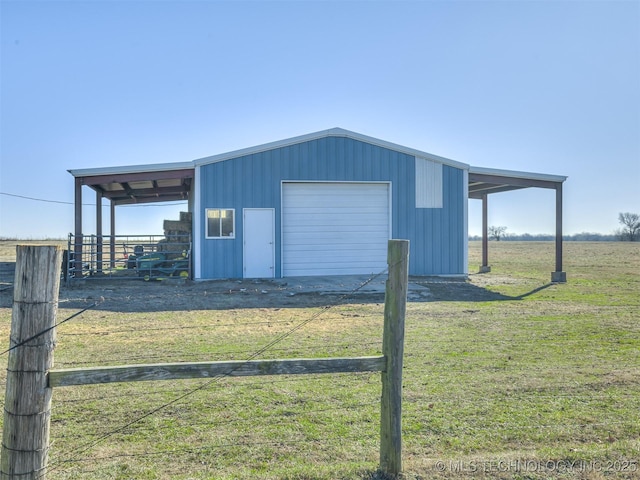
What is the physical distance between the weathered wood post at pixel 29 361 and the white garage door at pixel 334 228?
12881 mm

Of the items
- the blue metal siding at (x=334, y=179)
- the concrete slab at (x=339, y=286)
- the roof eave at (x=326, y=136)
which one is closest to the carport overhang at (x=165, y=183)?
the roof eave at (x=326, y=136)

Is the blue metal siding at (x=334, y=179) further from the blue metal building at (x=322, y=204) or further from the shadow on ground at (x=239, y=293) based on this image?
the shadow on ground at (x=239, y=293)

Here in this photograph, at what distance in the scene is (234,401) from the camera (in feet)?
14.2

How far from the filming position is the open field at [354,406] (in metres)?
3.21

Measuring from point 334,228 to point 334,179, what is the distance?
1640mm

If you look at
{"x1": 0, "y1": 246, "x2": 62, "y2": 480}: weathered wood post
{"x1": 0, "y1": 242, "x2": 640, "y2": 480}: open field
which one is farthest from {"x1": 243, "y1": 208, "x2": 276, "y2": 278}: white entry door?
{"x1": 0, "y1": 246, "x2": 62, "y2": 480}: weathered wood post

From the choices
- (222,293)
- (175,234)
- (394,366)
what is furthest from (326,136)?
(394,366)

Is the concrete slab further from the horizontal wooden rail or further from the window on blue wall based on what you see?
the horizontal wooden rail

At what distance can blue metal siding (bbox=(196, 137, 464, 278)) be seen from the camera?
15.0 m

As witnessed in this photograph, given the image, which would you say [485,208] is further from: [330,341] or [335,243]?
[330,341]

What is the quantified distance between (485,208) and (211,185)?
12612 millimetres

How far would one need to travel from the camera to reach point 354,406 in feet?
13.8

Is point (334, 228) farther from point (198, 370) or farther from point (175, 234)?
point (198, 370)

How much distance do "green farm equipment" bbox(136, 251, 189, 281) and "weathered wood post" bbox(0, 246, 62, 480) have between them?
42.1 ft
